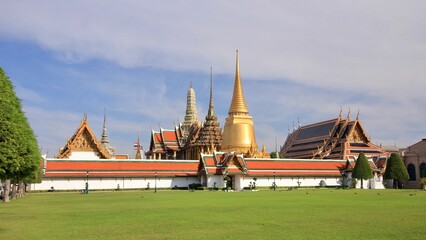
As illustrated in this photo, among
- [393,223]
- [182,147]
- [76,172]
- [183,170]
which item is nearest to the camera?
[393,223]

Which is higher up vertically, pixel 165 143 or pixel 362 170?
pixel 165 143

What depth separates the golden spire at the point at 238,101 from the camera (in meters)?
94.4

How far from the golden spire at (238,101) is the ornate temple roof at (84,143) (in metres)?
34.1

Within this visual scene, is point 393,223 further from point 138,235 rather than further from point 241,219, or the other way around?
point 138,235

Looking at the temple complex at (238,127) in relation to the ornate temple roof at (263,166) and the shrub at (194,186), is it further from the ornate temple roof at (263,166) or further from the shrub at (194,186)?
the shrub at (194,186)

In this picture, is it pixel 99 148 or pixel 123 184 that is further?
pixel 99 148

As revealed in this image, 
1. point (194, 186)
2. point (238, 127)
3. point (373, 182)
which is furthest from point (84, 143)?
point (373, 182)

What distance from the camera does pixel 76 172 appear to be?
58719 millimetres

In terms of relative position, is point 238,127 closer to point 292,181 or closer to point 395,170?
point 292,181

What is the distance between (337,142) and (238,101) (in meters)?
22.3

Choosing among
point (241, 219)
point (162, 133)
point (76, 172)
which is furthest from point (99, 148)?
point (241, 219)

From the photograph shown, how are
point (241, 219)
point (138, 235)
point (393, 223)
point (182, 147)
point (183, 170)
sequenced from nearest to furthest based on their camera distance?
1. point (138, 235)
2. point (393, 223)
3. point (241, 219)
4. point (183, 170)
5. point (182, 147)

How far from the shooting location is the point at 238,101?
95000 millimetres

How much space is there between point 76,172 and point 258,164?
25393 mm
